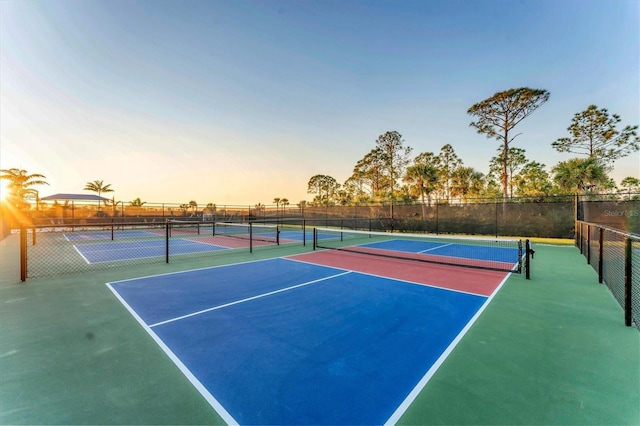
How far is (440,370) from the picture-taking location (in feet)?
8.57

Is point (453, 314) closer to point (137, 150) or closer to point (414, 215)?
point (414, 215)

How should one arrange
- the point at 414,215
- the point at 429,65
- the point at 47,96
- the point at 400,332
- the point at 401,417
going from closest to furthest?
1. the point at 401,417
2. the point at 400,332
3. the point at 47,96
4. the point at 429,65
5. the point at 414,215

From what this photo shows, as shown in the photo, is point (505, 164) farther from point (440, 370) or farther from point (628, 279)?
point (440, 370)

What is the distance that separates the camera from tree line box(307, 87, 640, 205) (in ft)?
58.8

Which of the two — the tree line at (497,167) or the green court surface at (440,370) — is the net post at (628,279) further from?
the tree line at (497,167)

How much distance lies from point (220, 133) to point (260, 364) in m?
20.1

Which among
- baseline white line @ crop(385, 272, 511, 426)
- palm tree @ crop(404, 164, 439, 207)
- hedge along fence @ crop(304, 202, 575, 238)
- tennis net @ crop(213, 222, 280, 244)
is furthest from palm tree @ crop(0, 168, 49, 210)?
palm tree @ crop(404, 164, 439, 207)

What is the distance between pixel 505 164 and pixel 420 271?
21168 millimetres

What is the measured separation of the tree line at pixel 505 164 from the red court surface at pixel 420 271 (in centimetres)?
1169

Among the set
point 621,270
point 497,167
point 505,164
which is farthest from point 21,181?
point 497,167

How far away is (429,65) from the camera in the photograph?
16.6 meters

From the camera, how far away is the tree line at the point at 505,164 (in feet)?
58.8

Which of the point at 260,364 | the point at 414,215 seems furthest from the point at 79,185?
the point at 260,364

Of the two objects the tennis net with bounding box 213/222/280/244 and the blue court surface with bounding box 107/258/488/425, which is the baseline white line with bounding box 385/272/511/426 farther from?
the tennis net with bounding box 213/222/280/244
